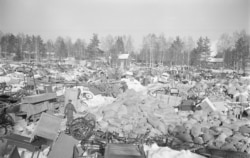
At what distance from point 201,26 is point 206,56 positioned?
13.8 meters

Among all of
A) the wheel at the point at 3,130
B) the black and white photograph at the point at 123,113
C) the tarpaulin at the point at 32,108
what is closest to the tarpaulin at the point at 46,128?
the black and white photograph at the point at 123,113

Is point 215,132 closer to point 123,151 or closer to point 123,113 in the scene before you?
point 123,113

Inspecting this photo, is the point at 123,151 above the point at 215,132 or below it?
above

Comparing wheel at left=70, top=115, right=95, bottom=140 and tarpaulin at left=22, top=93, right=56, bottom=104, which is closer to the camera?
wheel at left=70, top=115, right=95, bottom=140

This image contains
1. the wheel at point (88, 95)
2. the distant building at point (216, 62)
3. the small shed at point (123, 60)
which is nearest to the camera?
the wheel at point (88, 95)

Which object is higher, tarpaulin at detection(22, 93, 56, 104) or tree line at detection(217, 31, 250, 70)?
tree line at detection(217, 31, 250, 70)

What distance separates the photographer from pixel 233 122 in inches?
213

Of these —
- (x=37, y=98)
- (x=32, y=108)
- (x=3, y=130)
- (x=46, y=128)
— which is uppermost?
(x=37, y=98)

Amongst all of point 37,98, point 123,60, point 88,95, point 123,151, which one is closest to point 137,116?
point 123,151

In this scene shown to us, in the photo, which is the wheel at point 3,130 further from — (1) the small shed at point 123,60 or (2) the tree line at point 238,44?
(1) the small shed at point 123,60

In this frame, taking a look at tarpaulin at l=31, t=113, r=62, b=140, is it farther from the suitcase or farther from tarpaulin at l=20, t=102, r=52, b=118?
tarpaulin at l=20, t=102, r=52, b=118

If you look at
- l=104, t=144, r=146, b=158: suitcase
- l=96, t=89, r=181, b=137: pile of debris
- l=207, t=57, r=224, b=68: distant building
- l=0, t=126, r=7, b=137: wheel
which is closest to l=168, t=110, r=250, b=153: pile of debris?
l=96, t=89, r=181, b=137: pile of debris

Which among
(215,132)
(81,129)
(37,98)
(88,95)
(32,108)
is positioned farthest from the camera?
(88,95)

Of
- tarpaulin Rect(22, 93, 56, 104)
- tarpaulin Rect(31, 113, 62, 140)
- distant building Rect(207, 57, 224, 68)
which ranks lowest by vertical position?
tarpaulin Rect(31, 113, 62, 140)
